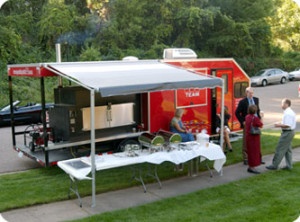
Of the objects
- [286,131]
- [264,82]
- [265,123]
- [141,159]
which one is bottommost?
[265,123]

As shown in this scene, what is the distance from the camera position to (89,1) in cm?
3212

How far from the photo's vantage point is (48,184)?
7.93m

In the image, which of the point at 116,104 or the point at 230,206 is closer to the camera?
the point at 230,206

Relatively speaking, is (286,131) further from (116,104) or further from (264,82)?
(264,82)

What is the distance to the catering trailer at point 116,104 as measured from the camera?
797 centimetres

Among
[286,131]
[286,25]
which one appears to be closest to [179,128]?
[286,131]

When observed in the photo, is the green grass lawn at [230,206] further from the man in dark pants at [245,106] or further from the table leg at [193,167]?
the man in dark pants at [245,106]

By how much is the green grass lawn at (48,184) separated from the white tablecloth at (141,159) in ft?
1.96

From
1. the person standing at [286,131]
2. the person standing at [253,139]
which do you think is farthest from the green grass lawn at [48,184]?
the person standing at [286,131]

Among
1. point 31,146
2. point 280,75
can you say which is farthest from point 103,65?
point 280,75

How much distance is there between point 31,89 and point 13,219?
643 inches

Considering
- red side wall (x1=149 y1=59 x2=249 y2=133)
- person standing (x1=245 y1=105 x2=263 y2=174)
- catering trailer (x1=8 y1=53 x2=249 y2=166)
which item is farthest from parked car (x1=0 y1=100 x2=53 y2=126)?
person standing (x1=245 y1=105 x2=263 y2=174)

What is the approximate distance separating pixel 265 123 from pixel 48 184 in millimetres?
10685

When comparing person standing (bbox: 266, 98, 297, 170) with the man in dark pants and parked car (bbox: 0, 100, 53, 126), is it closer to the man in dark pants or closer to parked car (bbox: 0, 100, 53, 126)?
the man in dark pants
